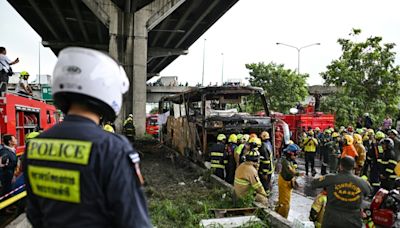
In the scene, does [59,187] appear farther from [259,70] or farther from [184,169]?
[259,70]

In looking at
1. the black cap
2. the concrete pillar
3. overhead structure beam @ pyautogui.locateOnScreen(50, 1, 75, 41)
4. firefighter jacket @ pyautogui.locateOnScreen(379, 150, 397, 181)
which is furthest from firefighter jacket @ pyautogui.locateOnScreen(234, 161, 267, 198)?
overhead structure beam @ pyautogui.locateOnScreen(50, 1, 75, 41)

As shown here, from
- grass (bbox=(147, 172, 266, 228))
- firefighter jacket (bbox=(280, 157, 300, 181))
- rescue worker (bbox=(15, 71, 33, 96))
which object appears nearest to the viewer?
grass (bbox=(147, 172, 266, 228))

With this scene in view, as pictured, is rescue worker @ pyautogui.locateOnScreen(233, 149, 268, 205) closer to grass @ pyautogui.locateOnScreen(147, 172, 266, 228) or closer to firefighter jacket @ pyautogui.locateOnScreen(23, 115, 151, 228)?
grass @ pyautogui.locateOnScreen(147, 172, 266, 228)

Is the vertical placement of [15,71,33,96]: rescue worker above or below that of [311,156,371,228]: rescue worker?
above

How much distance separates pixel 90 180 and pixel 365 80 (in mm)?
22749

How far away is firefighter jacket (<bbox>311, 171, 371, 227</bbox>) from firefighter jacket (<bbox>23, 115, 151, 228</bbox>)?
3476 millimetres

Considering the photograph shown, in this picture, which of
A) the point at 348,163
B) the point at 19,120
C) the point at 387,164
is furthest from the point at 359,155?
the point at 19,120

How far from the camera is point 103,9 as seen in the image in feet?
74.7

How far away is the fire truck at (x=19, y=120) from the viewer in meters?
6.48

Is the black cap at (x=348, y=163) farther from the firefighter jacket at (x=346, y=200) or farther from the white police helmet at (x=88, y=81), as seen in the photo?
the white police helmet at (x=88, y=81)

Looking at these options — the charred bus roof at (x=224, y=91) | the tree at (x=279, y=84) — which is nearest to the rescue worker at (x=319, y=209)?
the charred bus roof at (x=224, y=91)

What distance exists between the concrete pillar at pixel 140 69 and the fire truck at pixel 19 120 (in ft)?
41.2

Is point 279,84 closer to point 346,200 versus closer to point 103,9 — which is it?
point 103,9

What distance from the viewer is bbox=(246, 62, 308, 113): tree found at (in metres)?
31.3
